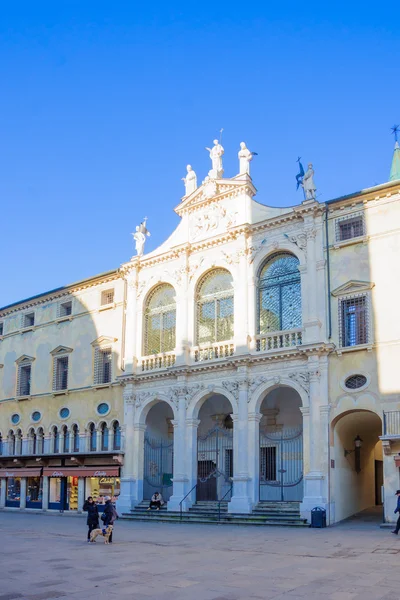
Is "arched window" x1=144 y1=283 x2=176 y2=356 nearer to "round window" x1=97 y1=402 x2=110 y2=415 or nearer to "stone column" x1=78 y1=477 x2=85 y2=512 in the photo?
"round window" x1=97 y1=402 x2=110 y2=415

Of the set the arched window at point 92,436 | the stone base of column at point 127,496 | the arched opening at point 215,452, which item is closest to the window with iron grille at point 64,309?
the arched window at point 92,436

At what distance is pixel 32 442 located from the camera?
3928cm

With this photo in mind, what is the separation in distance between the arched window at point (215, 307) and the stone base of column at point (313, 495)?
7927 millimetres

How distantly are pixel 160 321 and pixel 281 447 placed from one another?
9225 mm

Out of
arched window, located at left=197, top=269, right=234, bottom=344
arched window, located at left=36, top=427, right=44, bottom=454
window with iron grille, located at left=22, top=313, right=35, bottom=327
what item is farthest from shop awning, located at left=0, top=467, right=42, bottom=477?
arched window, located at left=197, top=269, right=234, bottom=344

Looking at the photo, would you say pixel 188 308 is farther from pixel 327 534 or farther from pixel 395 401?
pixel 327 534

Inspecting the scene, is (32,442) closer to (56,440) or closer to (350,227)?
(56,440)

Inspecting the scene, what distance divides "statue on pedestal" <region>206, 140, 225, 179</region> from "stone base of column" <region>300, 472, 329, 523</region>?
15652mm

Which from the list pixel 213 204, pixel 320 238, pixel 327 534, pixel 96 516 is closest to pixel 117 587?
pixel 96 516

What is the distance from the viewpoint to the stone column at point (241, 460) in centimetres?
2788

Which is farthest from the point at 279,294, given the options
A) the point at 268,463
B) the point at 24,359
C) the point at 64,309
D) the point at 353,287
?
the point at 24,359

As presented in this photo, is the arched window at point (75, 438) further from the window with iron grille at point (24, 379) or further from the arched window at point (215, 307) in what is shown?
the arched window at point (215, 307)

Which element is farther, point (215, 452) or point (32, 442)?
point (32, 442)

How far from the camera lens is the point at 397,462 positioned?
23.8 metres
